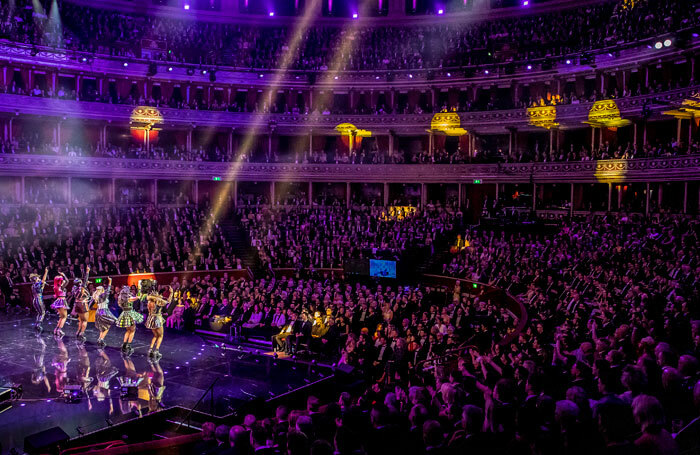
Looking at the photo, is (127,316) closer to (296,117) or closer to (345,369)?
(345,369)

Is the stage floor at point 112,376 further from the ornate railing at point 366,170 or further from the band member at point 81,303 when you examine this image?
the ornate railing at point 366,170

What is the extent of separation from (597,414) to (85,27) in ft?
111

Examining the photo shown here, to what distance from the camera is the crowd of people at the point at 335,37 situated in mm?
28531

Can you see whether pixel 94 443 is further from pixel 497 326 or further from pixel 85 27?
pixel 85 27

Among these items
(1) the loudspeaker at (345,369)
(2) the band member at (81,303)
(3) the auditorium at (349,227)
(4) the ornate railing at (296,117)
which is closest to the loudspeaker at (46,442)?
(3) the auditorium at (349,227)

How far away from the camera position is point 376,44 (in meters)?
36.2

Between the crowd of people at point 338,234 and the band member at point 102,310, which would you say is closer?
the band member at point 102,310

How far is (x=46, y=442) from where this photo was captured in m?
8.18

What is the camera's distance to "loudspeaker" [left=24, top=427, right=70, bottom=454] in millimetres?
8086

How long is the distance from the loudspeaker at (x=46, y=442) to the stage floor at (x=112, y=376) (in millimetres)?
1030

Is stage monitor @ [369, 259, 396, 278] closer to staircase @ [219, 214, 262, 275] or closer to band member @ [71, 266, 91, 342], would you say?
staircase @ [219, 214, 262, 275]

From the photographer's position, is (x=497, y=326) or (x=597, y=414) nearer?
(x=597, y=414)

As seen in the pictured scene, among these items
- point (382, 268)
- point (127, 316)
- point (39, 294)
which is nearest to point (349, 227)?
point (382, 268)

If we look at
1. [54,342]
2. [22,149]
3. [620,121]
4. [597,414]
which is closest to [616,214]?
[620,121]
